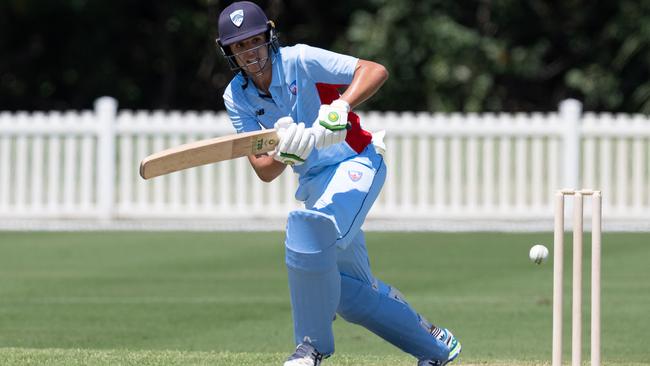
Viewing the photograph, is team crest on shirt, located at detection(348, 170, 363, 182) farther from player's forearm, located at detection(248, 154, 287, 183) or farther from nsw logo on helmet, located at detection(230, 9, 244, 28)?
nsw logo on helmet, located at detection(230, 9, 244, 28)

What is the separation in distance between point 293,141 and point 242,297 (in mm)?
4267

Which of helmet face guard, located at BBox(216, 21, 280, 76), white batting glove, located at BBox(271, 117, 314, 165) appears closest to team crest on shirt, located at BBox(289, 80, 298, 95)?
helmet face guard, located at BBox(216, 21, 280, 76)

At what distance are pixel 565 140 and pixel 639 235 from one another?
137cm

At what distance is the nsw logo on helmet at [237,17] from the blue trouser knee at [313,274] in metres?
0.76

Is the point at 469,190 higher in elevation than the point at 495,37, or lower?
lower

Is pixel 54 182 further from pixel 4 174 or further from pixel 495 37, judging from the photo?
pixel 495 37

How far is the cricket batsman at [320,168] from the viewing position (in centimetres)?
464

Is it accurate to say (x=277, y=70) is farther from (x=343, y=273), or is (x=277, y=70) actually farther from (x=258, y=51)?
(x=343, y=273)

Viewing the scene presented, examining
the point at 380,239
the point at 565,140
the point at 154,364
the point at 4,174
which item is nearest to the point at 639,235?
the point at 565,140

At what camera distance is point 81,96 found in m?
22.6

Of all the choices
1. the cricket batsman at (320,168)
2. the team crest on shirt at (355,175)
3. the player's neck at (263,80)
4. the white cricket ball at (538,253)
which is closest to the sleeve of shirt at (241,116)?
the cricket batsman at (320,168)

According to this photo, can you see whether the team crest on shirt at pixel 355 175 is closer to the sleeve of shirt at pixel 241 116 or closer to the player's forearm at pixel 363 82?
the player's forearm at pixel 363 82

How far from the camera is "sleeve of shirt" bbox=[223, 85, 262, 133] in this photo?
5188 mm

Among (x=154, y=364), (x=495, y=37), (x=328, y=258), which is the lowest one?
(x=154, y=364)
